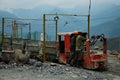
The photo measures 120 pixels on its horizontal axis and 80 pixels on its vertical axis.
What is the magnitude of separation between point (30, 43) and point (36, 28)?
40.0 metres

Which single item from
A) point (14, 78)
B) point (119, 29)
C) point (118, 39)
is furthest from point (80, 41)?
point (119, 29)

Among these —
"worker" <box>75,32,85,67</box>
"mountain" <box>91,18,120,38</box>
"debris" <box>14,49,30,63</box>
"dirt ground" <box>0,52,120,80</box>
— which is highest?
"mountain" <box>91,18,120,38</box>

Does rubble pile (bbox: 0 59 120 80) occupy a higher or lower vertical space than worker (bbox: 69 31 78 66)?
lower

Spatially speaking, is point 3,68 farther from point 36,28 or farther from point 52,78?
point 36,28

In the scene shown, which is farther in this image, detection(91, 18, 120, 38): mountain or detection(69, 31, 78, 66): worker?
detection(91, 18, 120, 38): mountain

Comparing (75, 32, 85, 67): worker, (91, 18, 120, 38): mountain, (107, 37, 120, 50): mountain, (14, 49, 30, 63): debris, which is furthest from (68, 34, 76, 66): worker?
(91, 18, 120, 38): mountain

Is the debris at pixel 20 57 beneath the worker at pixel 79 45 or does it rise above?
beneath

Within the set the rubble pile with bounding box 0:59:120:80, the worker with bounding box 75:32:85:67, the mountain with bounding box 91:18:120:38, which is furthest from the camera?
the mountain with bounding box 91:18:120:38

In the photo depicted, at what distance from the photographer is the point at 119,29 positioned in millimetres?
56438

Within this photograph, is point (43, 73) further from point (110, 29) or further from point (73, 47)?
point (110, 29)

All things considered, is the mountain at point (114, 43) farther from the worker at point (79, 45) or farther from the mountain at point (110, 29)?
the worker at point (79, 45)

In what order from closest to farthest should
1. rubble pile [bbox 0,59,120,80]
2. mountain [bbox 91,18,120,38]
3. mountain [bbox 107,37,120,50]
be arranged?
1. rubble pile [bbox 0,59,120,80]
2. mountain [bbox 107,37,120,50]
3. mountain [bbox 91,18,120,38]

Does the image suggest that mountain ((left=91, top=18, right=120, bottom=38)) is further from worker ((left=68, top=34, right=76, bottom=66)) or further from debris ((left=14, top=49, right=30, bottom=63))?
debris ((left=14, top=49, right=30, bottom=63))

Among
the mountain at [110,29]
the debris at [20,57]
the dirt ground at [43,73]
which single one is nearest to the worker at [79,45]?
the dirt ground at [43,73]
